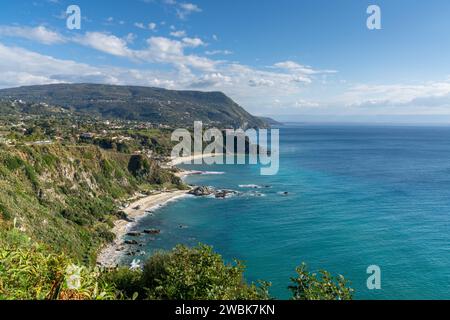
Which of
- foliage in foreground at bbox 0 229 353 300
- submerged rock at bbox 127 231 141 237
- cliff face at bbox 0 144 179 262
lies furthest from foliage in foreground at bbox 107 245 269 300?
submerged rock at bbox 127 231 141 237

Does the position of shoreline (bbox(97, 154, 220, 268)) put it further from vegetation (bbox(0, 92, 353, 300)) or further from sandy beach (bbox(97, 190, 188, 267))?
vegetation (bbox(0, 92, 353, 300))

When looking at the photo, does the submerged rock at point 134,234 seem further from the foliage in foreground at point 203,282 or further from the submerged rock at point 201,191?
the foliage in foreground at point 203,282

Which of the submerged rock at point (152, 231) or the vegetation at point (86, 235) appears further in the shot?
the submerged rock at point (152, 231)

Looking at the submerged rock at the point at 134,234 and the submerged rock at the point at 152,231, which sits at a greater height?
the submerged rock at the point at 152,231

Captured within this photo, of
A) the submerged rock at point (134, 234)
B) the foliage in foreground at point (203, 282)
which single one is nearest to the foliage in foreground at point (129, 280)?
the foliage in foreground at point (203, 282)

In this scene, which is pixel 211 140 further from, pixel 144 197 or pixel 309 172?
pixel 144 197

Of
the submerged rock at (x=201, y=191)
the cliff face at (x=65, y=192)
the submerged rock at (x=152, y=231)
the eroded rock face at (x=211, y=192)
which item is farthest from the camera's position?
the submerged rock at (x=201, y=191)

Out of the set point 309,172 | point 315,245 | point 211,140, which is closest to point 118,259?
point 315,245
